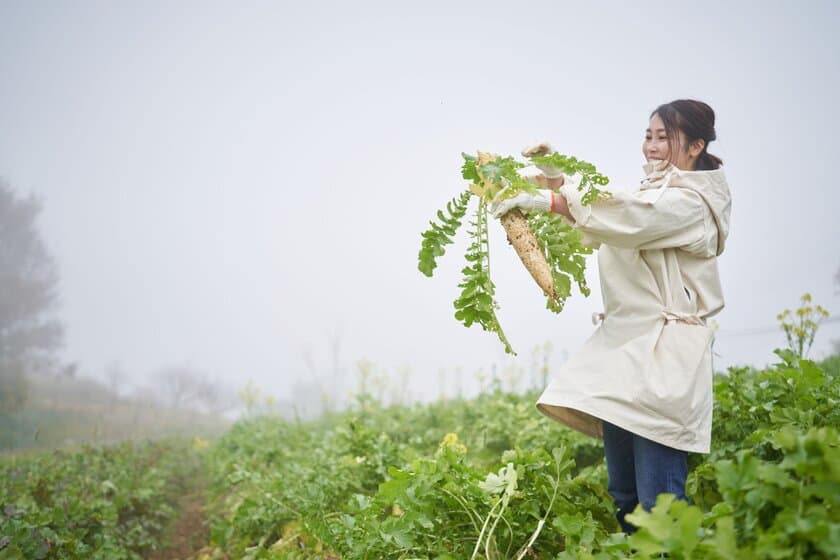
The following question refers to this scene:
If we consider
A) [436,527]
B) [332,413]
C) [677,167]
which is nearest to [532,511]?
[436,527]

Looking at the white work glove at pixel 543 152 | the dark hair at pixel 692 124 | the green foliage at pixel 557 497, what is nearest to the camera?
the green foliage at pixel 557 497

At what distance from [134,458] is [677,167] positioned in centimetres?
589

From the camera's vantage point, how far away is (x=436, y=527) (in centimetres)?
196

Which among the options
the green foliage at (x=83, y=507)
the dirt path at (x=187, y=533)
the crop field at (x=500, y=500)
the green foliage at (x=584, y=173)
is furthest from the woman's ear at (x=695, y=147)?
the dirt path at (x=187, y=533)

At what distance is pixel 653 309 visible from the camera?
1.96 metres

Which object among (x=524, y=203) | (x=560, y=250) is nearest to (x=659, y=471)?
(x=560, y=250)

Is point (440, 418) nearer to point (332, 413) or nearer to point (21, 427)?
point (21, 427)

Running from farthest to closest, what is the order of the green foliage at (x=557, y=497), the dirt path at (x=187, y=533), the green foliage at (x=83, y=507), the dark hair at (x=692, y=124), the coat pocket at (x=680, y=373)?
the dirt path at (x=187, y=533), the green foliage at (x=83, y=507), the dark hair at (x=692, y=124), the coat pocket at (x=680, y=373), the green foliage at (x=557, y=497)

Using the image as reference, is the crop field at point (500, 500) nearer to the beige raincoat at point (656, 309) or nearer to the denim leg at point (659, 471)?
the denim leg at point (659, 471)

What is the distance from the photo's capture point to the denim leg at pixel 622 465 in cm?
204

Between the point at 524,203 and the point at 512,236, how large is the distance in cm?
12

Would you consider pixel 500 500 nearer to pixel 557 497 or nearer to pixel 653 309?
pixel 557 497

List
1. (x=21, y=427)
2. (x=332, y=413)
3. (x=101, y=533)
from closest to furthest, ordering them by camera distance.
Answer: (x=101, y=533) → (x=21, y=427) → (x=332, y=413)

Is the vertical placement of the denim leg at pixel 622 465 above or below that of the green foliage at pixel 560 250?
below
